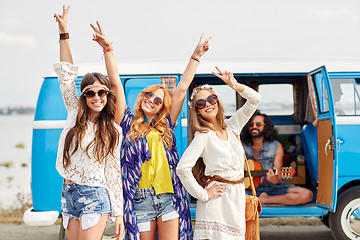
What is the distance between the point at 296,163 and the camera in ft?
22.1

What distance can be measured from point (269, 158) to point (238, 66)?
143 centimetres

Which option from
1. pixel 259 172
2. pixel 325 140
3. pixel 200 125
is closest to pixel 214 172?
pixel 200 125

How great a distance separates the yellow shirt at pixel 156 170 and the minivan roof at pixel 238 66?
8.26 feet

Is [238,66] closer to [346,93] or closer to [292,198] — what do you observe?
[346,93]

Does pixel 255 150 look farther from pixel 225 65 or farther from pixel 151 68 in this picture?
pixel 151 68

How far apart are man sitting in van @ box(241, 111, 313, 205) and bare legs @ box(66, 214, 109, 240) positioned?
344 centimetres

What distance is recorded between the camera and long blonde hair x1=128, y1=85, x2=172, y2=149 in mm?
3293

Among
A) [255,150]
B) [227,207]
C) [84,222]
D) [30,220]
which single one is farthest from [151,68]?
[84,222]

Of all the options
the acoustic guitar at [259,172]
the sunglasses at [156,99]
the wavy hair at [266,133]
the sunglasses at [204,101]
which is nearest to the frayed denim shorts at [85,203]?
the sunglasses at [156,99]

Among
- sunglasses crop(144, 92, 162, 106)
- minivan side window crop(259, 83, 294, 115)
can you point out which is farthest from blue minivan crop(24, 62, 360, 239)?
sunglasses crop(144, 92, 162, 106)

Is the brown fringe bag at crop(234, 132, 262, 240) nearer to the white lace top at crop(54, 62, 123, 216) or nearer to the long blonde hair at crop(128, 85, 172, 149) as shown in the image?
the long blonde hair at crop(128, 85, 172, 149)

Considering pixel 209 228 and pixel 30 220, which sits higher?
pixel 209 228

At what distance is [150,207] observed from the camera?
10.4 feet

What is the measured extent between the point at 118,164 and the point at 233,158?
909mm
